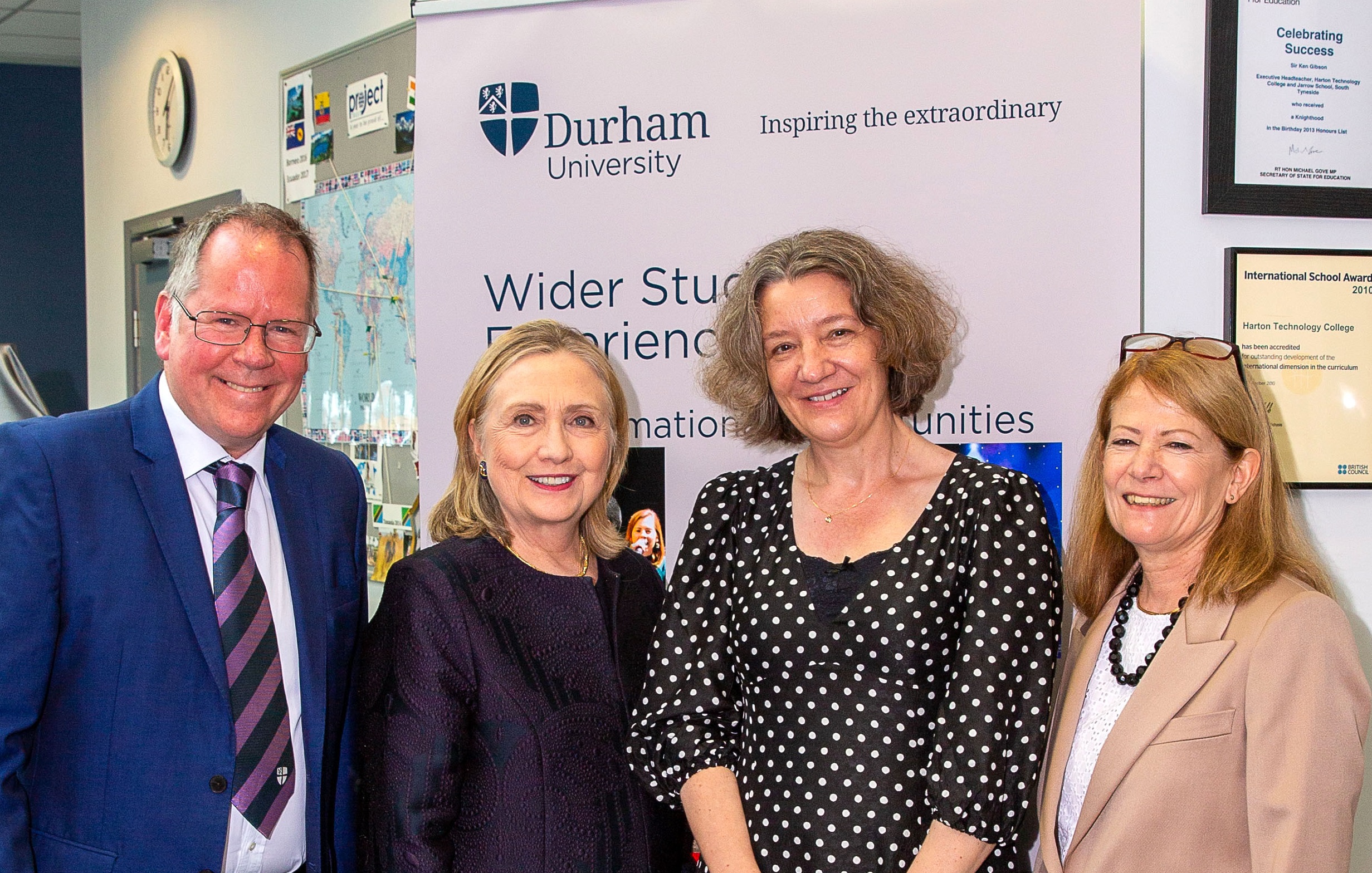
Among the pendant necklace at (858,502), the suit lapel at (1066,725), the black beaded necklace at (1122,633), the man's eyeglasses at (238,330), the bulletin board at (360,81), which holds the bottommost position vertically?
the suit lapel at (1066,725)

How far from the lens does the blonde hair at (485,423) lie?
1691 mm

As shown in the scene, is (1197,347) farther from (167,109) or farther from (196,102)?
(167,109)

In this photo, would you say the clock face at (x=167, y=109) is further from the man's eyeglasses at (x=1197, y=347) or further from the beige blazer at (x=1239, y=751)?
A: the beige blazer at (x=1239, y=751)

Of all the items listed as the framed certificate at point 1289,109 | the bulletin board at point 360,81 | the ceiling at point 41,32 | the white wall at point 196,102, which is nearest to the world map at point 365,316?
the bulletin board at point 360,81

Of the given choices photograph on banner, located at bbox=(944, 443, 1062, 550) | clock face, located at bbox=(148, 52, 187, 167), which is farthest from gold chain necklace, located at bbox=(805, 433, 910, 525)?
clock face, located at bbox=(148, 52, 187, 167)

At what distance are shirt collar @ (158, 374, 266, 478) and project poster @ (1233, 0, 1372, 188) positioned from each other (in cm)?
205

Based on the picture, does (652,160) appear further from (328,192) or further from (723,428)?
(328,192)

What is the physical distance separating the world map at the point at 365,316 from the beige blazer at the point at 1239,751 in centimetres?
271

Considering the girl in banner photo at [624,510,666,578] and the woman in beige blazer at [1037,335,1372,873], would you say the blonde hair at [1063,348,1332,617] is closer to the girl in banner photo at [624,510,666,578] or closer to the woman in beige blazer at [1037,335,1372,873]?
the woman in beige blazer at [1037,335,1372,873]

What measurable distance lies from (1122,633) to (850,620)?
45 centimetres

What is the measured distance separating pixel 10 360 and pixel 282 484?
2458 millimetres

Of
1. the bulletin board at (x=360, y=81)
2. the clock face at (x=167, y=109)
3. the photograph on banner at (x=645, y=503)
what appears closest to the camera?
the photograph on banner at (x=645, y=503)

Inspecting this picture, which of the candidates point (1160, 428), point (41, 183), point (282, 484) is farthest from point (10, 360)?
point (41, 183)

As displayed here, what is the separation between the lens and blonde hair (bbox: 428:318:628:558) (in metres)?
1.69
